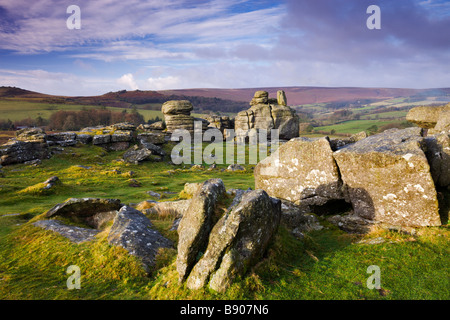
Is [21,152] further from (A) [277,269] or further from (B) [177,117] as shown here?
Answer: (A) [277,269]

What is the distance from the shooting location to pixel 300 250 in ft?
27.4

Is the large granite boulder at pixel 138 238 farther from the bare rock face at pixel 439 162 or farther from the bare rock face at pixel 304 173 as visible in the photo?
the bare rock face at pixel 439 162

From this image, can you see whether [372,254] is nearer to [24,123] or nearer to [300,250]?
→ [300,250]

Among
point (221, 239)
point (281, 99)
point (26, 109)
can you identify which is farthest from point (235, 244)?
point (26, 109)

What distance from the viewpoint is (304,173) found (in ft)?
38.0

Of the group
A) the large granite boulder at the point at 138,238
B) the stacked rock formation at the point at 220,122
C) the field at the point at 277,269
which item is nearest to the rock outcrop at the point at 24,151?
the field at the point at 277,269

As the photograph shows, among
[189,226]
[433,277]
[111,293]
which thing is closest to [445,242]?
[433,277]

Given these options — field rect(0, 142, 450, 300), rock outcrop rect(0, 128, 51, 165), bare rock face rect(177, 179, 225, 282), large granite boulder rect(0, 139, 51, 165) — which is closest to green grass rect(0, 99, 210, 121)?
rock outcrop rect(0, 128, 51, 165)

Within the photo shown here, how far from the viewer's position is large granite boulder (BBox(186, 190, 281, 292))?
649cm

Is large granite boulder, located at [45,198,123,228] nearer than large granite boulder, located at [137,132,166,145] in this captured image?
Yes

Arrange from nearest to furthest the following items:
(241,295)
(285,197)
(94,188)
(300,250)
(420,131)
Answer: (241,295) → (300,250) → (420,131) → (285,197) → (94,188)

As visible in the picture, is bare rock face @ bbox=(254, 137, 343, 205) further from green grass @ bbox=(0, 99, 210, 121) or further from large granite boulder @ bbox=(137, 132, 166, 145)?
green grass @ bbox=(0, 99, 210, 121)

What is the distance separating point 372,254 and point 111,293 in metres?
7.59

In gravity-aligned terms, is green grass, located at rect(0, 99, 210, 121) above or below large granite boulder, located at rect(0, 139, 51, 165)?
above
